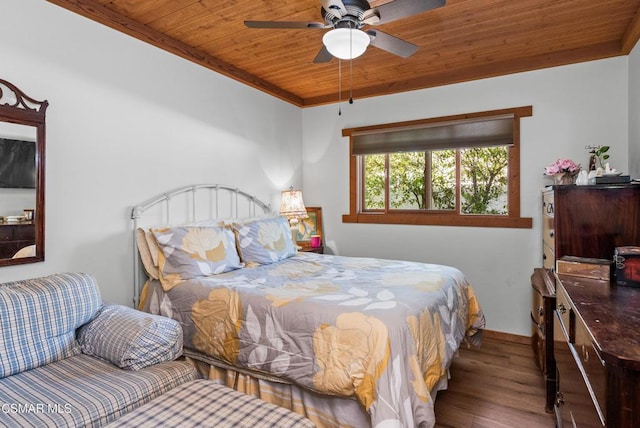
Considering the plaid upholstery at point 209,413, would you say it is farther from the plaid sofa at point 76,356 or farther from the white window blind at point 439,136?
the white window blind at point 439,136

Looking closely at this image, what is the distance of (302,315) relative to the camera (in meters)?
1.90

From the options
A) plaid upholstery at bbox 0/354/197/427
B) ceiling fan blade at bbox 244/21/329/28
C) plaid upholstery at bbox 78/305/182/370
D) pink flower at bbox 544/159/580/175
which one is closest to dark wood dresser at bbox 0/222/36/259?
plaid upholstery at bbox 78/305/182/370

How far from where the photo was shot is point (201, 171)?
325cm

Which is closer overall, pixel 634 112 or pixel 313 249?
pixel 634 112

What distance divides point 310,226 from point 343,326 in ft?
8.87

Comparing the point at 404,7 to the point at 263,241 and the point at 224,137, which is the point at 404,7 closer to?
the point at 263,241

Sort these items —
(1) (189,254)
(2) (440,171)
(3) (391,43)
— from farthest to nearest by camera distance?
(2) (440,171)
(1) (189,254)
(3) (391,43)

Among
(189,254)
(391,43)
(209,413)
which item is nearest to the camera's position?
(209,413)

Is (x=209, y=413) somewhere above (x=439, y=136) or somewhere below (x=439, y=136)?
below

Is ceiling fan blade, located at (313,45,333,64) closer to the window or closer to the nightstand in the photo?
the window

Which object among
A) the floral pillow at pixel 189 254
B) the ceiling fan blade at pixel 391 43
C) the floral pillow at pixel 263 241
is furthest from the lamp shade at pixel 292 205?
the ceiling fan blade at pixel 391 43

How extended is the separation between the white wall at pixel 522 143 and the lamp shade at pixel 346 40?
2.03 m

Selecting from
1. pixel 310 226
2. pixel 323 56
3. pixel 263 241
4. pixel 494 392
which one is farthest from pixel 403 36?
pixel 494 392

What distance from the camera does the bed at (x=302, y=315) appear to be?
1674 millimetres
